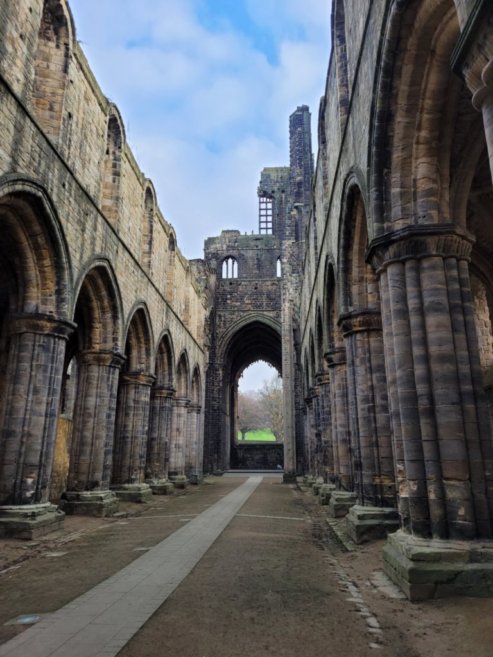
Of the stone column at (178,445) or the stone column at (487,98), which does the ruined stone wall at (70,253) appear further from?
the stone column at (487,98)

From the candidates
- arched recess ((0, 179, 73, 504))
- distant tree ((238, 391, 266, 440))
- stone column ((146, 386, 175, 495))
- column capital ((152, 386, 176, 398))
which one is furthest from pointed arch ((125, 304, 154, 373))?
distant tree ((238, 391, 266, 440))

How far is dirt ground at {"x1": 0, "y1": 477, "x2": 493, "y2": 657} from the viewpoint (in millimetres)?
3490

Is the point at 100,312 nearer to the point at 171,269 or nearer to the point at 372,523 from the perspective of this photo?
the point at 171,269

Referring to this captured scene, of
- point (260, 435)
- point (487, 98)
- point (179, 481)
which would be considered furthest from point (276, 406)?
point (487, 98)

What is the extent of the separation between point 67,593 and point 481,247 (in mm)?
9705

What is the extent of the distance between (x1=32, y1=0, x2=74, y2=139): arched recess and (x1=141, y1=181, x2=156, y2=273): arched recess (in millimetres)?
6081

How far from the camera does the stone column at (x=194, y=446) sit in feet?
73.2

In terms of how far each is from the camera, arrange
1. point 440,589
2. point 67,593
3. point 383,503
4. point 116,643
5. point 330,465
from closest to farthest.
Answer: point 116,643
point 440,589
point 67,593
point 383,503
point 330,465

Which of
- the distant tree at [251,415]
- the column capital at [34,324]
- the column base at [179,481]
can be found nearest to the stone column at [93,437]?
the column capital at [34,324]

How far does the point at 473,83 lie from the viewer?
3.45 m

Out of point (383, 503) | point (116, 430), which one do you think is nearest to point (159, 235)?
point (116, 430)

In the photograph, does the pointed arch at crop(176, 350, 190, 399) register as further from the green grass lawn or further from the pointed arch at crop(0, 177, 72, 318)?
the green grass lawn

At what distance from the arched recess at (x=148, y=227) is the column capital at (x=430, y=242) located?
10.8m

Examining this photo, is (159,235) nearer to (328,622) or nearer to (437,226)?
(437,226)
